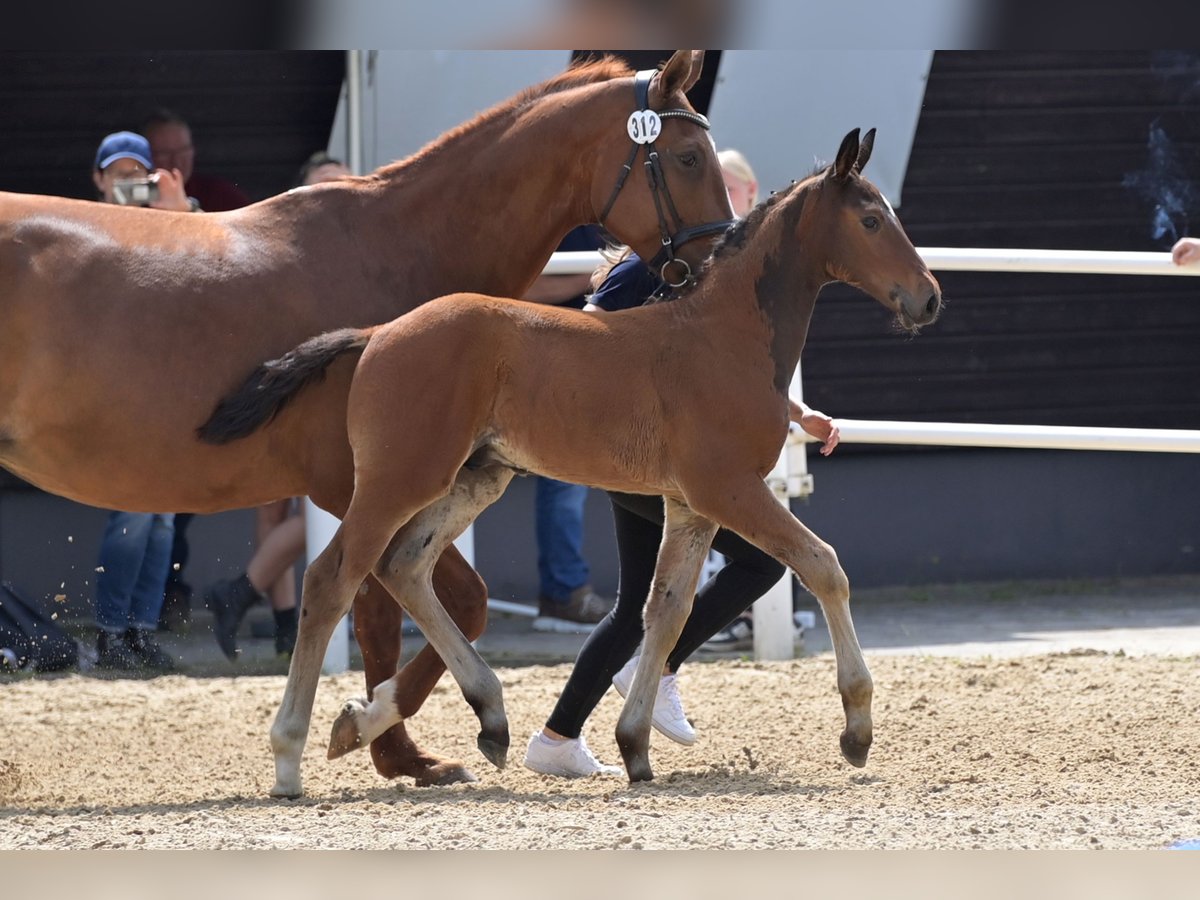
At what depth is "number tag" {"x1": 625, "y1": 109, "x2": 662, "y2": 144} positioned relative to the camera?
4.61 metres

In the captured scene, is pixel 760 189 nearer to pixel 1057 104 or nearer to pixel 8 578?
pixel 1057 104

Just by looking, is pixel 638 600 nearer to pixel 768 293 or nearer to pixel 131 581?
pixel 768 293

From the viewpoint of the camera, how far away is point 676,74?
4605 mm

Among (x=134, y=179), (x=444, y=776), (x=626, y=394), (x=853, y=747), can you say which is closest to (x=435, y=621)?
(x=444, y=776)

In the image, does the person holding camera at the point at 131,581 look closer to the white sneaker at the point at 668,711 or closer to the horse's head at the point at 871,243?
the white sneaker at the point at 668,711

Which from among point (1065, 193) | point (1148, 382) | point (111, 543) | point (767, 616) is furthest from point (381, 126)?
point (1148, 382)

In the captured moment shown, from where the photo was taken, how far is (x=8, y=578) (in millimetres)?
8211

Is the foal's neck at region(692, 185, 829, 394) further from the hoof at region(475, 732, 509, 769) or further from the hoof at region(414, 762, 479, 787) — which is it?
the hoof at region(414, 762, 479, 787)

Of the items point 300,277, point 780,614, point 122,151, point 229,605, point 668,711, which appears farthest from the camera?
point 229,605

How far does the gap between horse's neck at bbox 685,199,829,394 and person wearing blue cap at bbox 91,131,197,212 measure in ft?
9.21

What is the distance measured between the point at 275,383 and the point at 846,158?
158cm

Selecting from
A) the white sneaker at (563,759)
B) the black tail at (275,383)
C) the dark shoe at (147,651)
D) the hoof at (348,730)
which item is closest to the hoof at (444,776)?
the white sneaker at (563,759)

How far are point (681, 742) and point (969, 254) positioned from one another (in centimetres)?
243

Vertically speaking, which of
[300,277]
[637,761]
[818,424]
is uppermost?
[300,277]
